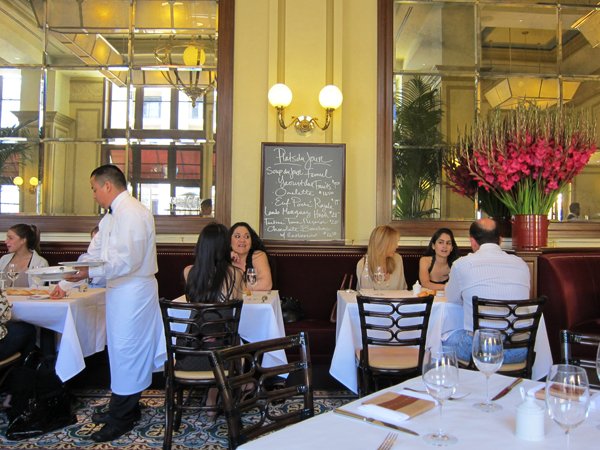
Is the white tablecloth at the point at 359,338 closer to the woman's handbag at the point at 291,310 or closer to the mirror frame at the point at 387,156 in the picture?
the woman's handbag at the point at 291,310

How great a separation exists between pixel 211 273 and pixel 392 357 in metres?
1.30

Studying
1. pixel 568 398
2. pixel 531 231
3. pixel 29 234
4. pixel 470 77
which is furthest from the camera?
pixel 470 77

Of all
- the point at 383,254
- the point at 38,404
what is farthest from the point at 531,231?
the point at 38,404

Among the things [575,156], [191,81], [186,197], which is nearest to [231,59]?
[191,81]

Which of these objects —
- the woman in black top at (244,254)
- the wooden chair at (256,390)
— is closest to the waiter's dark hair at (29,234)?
the woman in black top at (244,254)

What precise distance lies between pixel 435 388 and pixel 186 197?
4.57m

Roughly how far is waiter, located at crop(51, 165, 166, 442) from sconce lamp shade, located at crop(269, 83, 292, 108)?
225cm

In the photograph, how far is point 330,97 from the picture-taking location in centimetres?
520

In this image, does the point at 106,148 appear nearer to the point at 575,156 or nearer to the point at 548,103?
the point at 575,156

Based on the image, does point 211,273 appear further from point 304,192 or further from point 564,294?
point 564,294

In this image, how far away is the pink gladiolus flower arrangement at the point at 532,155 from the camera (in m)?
3.97

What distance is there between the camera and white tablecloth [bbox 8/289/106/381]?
3.35 meters

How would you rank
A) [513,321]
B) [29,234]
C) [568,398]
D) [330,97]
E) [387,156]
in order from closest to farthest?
[568,398], [513,321], [29,234], [330,97], [387,156]

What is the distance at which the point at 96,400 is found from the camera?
401 cm
